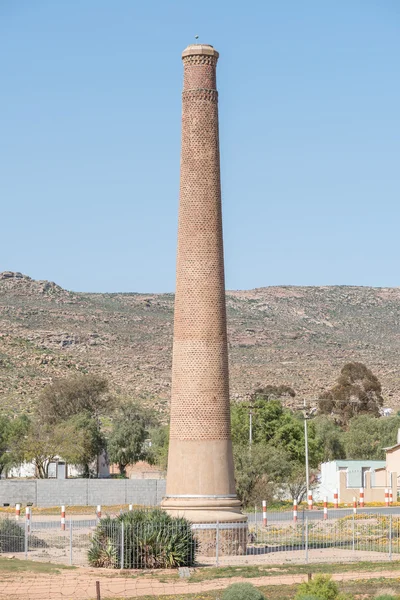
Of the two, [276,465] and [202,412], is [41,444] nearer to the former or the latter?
[276,465]

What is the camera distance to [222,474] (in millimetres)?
33969

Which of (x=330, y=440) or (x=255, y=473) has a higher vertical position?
(x=330, y=440)

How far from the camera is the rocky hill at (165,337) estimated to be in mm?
121688

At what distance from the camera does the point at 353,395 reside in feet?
359

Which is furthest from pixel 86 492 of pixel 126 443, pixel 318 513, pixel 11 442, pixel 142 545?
pixel 126 443

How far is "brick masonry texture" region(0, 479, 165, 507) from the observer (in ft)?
188

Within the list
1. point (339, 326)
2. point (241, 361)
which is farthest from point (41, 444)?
point (339, 326)

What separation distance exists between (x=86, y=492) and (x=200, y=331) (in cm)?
2552

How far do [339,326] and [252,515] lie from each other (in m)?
112

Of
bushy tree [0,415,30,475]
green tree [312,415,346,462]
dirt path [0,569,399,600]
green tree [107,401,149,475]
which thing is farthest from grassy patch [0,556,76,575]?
green tree [312,415,346,462]

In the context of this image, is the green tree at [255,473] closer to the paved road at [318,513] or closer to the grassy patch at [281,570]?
the paved road at [318,513]

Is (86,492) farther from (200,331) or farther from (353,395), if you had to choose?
(353,395)

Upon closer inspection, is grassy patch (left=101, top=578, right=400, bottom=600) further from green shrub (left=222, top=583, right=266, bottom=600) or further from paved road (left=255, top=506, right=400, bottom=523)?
paved road (left=255, top=506, right=400, bottom=523)

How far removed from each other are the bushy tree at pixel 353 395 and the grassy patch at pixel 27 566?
79.4 meters
